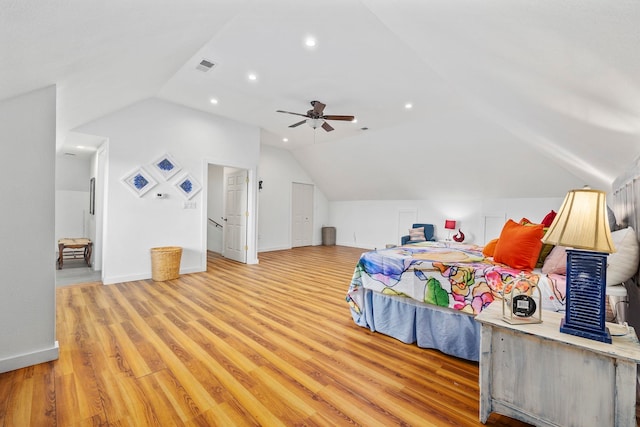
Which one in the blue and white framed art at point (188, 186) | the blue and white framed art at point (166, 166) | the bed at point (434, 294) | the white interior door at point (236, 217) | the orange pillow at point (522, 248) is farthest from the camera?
→ the white interior door at point (236, 217)

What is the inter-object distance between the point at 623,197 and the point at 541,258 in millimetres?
1014

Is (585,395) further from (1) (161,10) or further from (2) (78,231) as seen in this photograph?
(2) (78,231)

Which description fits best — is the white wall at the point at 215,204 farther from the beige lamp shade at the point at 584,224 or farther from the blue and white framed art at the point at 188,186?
the beige lamp shade at the point at 584,224

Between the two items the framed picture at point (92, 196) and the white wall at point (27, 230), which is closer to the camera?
the white wall at point (27, 230)

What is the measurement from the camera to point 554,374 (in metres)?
1.32

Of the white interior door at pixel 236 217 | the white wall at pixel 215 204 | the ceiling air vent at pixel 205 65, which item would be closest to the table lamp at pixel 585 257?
the ceiling air vent at pixel 205 65

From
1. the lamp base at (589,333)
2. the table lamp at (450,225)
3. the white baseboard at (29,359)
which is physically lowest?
the white baseboard at (29,359)

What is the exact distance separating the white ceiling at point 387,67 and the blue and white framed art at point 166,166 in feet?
3.19

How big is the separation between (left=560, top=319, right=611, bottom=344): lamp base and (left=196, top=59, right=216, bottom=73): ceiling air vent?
4.00 metres

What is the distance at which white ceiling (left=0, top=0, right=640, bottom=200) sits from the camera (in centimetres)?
122

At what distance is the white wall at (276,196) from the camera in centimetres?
751

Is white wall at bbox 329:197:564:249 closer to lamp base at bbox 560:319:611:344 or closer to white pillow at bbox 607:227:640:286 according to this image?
white pillow at bbox 607:227:640:286

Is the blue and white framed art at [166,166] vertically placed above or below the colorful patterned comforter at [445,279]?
above

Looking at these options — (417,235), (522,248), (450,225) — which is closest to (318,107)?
(522,248)
